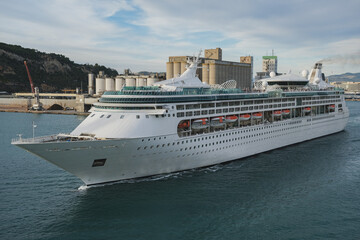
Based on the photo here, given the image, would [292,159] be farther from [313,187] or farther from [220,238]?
[220,238]

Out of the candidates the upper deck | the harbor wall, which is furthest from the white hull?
the harbor wall

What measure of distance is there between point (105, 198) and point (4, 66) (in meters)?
144

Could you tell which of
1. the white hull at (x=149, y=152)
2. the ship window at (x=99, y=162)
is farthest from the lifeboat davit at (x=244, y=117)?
the ship window at (x=99, y=162)

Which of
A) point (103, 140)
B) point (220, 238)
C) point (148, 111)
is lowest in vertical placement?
point (220, 238)

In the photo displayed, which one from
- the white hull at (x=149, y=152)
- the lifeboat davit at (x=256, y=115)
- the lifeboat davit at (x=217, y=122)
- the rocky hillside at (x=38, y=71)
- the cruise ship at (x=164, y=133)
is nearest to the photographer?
the white hull at (x=149, y=152)

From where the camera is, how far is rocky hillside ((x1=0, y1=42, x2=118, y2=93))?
141 meters

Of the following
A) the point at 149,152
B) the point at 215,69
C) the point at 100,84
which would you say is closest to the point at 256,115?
the point at 149,152

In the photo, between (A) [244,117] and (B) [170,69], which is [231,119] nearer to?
(A) [244,117]

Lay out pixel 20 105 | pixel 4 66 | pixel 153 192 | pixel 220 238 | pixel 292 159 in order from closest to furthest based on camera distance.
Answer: pixel 220 238
pixel 153 192
pixel 292 159
pixel 20 105
pixel 4 66

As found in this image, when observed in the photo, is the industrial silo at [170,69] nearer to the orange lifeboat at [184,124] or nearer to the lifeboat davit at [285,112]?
the lifeboat davit at [285,112]

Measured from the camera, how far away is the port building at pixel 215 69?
372 ft

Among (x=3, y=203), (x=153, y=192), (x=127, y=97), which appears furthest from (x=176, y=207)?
(x=3, y=203)

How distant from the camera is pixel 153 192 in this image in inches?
912

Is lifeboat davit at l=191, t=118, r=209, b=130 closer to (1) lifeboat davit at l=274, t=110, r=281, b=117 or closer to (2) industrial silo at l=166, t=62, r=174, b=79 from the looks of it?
(1) lifeboat davit at l=274, t=110, r=281, b=117
